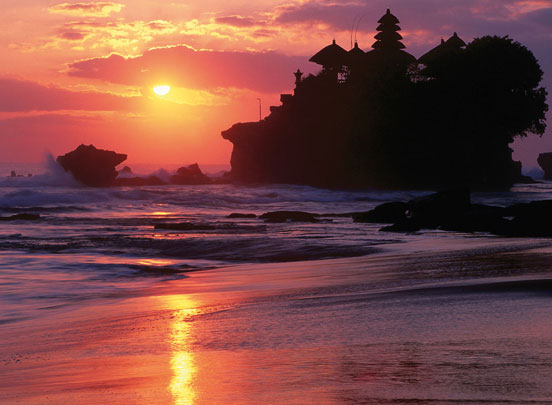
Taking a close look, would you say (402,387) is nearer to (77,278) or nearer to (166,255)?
(77,278)

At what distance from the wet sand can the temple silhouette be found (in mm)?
62495

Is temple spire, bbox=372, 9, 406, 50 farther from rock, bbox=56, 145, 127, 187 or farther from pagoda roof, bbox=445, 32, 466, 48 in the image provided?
rock, bbox=56, 145, 127, 187

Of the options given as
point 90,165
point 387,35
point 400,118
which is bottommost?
point 90,165

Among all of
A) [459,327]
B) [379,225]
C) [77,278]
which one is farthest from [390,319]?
[379,225]

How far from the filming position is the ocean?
9.61 feet

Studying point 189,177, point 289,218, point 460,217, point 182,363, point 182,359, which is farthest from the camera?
point 189,177

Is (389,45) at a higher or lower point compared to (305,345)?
higher

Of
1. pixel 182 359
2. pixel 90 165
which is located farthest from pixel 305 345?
pixel 90 165

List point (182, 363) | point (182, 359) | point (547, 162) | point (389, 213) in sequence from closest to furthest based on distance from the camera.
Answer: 1. point (182, 363)
2. point (182, 359)
3. point (389, 213)
4. point (547, 162)

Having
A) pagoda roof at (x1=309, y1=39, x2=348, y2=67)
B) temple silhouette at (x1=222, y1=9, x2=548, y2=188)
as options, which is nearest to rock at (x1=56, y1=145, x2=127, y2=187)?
temple silhouette at (x1=222, y1=9, x2=548, y2=188)

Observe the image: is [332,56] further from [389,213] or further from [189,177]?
[389,213]

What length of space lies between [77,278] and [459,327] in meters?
6.34

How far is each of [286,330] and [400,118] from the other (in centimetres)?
6730

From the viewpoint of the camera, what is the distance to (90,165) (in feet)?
234
